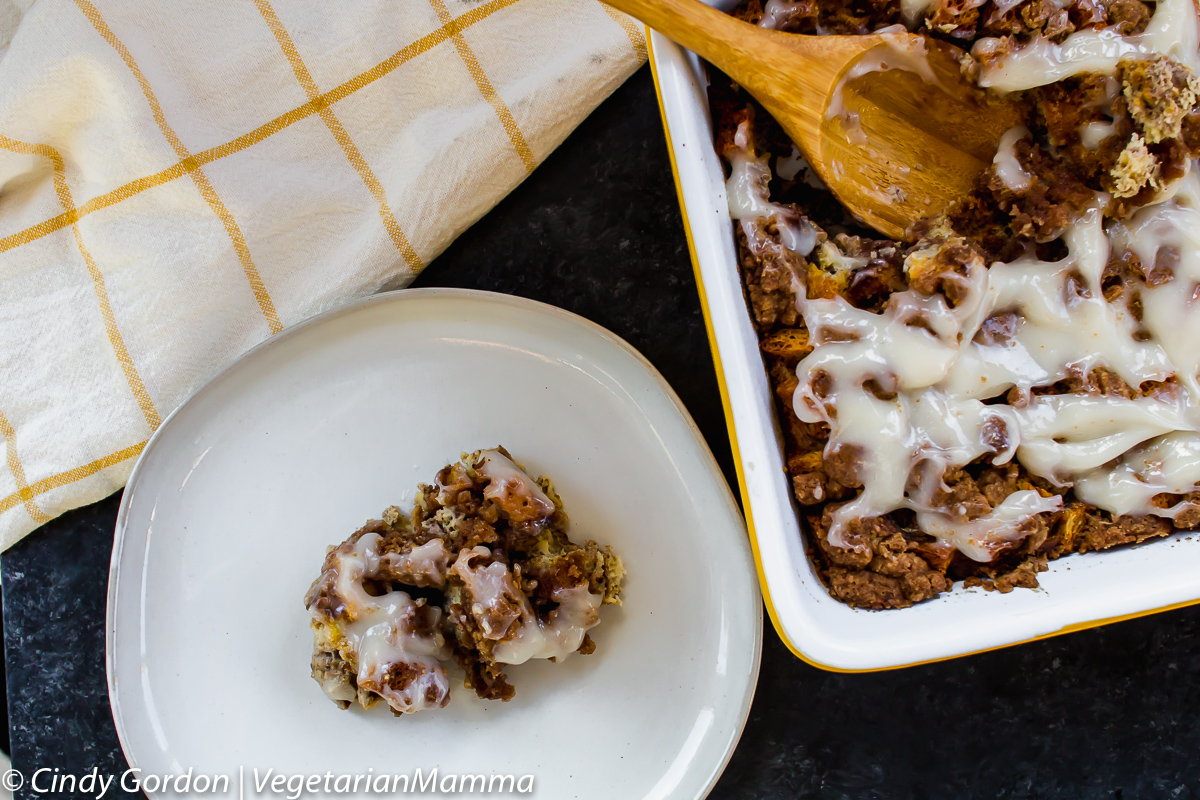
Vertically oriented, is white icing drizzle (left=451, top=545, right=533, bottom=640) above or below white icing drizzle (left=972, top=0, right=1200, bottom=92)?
below

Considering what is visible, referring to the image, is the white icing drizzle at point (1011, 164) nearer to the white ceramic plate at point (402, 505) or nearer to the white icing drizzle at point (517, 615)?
the white ceramic plate at point (402, 505)

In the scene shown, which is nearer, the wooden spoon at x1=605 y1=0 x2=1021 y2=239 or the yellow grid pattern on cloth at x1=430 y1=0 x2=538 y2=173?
the wooden spoon at x1=605 y1=0 x2=1021 y2=239

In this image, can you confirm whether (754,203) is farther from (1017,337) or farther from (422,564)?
(422,564)

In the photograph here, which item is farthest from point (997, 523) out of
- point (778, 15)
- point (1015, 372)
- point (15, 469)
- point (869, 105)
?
point (15, 469)

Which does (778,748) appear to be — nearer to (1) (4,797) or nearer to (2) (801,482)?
(2) (801,482)

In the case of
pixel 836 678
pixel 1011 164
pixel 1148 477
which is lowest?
pixel 836 678

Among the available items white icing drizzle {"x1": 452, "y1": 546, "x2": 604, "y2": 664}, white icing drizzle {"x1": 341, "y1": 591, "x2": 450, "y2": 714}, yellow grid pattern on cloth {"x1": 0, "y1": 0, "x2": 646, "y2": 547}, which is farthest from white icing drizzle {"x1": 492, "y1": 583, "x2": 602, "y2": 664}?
yellow grid pattern on cloth {"x1": 0, "y1": 0, "x2": 646, "y2": 547}

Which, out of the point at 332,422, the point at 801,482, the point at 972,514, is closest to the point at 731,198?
the point at 801,482

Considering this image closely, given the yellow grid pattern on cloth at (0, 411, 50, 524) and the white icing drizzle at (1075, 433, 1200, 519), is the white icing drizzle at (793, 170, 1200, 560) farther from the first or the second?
the yellow grid pattern on cloth at (0, 411, 50, 524)
